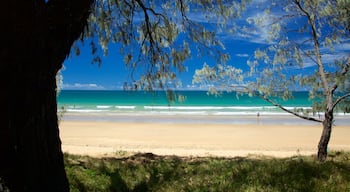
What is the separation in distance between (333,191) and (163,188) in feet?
6.99

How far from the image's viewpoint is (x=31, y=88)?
3199 millimetres

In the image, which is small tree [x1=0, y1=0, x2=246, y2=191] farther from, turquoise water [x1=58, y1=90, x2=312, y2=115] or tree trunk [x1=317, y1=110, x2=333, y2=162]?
tree trunk [x1=317, y1=110, x2=333, y2=162]

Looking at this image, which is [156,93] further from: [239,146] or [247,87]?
[239,146]

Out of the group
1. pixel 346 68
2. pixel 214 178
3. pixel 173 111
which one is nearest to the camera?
pixel 214 178

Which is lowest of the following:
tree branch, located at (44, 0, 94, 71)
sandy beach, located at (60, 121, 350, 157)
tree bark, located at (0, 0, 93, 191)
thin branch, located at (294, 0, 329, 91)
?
sandy beach, located at (60, 121, 350, 157)

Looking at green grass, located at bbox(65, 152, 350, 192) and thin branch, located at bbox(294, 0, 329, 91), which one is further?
thin branch, located at bbox(294, 0, 329, 91)

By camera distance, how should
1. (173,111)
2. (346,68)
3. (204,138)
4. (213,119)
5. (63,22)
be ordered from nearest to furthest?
(63,22) < (346,68) < (204,138) < (213,119) < (173,111)

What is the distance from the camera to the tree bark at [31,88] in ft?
10.1

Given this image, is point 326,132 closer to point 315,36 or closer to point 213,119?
point 315,36

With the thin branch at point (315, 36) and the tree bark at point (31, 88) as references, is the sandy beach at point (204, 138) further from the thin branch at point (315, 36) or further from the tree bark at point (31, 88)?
the tree bark at point (31, 88)

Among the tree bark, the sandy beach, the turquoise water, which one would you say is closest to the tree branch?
the tree bark

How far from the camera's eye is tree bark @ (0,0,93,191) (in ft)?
10.1

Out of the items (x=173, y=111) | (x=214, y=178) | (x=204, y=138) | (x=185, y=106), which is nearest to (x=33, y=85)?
(x=214, y=178)

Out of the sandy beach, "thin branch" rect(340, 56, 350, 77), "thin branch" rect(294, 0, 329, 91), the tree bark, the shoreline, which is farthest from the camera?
the shoreline
